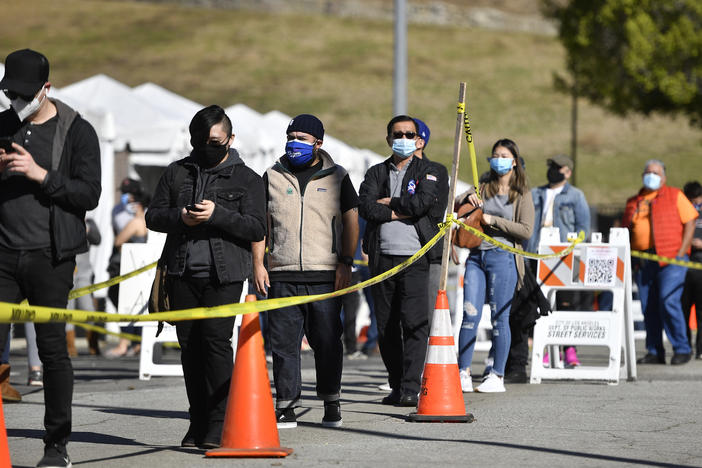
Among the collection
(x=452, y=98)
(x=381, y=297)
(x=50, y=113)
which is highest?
(x=452, y=98)

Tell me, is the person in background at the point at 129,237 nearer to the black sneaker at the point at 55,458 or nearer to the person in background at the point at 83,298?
the person in background at the point at 83,298

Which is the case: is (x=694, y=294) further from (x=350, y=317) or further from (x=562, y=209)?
(x=350, y=317)

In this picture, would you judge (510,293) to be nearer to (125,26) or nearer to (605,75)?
(605,75)

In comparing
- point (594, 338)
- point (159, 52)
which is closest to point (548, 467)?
point (594, 338)

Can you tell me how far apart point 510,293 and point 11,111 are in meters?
4.73

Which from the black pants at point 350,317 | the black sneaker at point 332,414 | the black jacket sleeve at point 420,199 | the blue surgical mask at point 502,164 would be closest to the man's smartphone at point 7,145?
the black sneaker at point 332,414

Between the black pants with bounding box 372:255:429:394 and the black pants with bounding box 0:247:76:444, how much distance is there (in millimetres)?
3165

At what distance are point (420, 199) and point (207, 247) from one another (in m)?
2.50

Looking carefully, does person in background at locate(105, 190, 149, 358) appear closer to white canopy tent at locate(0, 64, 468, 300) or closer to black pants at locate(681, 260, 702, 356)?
white canopy tent at locate(0, 64, 468, 300)

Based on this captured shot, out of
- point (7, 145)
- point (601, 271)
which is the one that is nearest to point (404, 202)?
point (601, 271)

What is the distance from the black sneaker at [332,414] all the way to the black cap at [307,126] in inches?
64.6

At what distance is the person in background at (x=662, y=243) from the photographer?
41.8 feet

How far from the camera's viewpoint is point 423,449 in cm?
664

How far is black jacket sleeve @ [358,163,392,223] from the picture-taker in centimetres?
879
